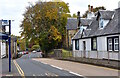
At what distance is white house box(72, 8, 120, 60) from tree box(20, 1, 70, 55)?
18754mm

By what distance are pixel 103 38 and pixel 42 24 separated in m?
28.6

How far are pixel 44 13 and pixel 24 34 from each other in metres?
7.24

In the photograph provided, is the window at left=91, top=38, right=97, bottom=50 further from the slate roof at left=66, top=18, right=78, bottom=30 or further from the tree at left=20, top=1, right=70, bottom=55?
the slate roof at left=66, top=18, right=78, bottom=30

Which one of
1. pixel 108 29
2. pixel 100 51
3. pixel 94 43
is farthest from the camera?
pixel 94 43

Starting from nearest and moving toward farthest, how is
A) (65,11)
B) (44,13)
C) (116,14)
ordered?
1. (116,14)
2. (44,13)
3. (65,11)

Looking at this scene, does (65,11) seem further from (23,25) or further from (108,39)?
(108,39)

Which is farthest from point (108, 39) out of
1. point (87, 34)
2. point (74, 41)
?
point (74, 41)

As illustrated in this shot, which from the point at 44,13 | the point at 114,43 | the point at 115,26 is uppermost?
the point at 44,13

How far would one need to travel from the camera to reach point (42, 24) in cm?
5362

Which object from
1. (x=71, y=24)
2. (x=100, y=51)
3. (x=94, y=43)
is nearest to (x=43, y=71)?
(x=100, y=51)

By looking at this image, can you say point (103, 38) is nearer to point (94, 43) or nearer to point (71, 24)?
point (94, 43)

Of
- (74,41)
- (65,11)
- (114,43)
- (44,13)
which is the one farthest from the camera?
(65,11)

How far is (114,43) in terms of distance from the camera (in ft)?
79.4

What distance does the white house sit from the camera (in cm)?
2351
